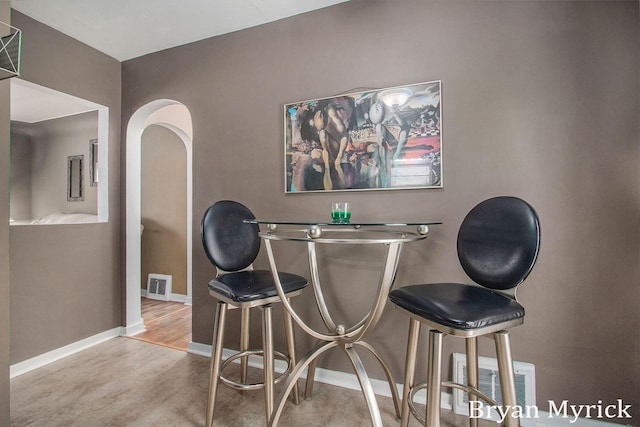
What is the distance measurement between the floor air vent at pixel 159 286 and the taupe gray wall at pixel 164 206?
6 centimetres

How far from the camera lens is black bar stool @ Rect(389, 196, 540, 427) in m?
1.09

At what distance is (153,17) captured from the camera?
224 cm

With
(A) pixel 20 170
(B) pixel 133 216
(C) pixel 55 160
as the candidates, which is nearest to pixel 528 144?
(B) pixel 133 216

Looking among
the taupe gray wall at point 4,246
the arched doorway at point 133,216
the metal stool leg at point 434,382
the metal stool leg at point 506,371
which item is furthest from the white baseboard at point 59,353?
the metal stool leg at point 506,371

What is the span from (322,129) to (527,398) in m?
2.03

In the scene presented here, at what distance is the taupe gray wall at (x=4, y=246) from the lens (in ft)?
4.75

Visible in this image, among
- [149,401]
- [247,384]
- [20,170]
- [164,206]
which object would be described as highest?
[20,170]

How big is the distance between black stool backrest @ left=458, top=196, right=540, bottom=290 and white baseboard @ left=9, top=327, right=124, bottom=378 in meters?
3.10

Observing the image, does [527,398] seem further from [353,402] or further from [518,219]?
[518,219]

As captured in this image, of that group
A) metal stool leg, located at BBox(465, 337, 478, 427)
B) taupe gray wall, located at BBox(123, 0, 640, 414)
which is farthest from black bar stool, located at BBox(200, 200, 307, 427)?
metal stool leg, located at BBox(465, 337, 478, 427)

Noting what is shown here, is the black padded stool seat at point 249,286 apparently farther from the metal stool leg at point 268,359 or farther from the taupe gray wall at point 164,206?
the taupe gray wall at point 164,206

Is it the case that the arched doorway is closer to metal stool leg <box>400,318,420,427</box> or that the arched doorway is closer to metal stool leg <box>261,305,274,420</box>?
metal stool leg <box>261,305,274,420</box>

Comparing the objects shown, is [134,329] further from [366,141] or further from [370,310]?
[366,141]

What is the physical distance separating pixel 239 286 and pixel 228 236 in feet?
1.30
